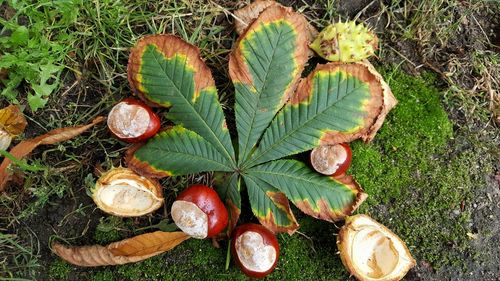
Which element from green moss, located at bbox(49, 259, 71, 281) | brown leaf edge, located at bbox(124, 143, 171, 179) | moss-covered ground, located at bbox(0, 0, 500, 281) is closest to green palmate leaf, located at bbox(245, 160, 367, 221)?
moss-covered ground, located at bbox(0, 0, 500, 281)

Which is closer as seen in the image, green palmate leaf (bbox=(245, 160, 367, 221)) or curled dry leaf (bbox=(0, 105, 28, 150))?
green palmate leaf (bbox=(245, 160, 367, 221))

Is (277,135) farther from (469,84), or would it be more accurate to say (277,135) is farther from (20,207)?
(20,207)

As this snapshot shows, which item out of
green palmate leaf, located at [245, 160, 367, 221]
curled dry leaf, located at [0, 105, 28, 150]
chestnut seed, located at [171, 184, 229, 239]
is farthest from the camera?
curled dry leaf, located at [0, 105, 28, 150]

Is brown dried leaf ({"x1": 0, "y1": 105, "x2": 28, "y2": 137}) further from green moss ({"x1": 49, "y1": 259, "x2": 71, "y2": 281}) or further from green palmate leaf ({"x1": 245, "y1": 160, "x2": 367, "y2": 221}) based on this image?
green palmate leaf ({"x1": 245, "y1": 160, "x2": 367, "y2": 221})

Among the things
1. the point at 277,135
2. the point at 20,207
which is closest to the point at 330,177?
the point at 277,135

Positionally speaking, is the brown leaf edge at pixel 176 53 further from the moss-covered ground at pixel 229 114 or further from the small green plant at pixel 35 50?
the small green plant at pixel 35 50

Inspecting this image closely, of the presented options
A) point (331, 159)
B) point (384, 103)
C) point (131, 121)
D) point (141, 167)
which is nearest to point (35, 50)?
point (131, 121)
